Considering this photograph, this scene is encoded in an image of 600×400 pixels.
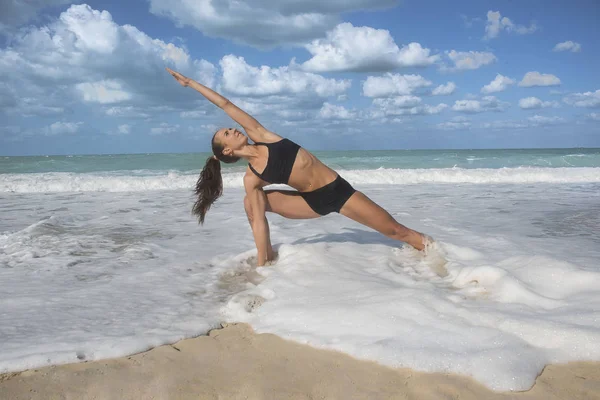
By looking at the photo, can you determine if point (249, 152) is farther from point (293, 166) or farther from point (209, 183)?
point (209, 183)

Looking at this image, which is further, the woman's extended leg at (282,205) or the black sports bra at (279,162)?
the woman's extended leg at (282,205)

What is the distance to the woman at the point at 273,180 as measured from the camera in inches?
169

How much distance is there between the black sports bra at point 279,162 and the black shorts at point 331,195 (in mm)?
342

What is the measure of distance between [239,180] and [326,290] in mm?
12767

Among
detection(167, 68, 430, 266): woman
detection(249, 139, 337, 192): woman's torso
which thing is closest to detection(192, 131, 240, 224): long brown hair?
detection(167, 68, 430, 266): woman

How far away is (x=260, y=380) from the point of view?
7.80ft

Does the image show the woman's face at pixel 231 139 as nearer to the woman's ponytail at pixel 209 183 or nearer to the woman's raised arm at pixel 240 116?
the woman's raised arm at pixel 240 116

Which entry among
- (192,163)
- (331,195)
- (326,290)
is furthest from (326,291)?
(192,163)

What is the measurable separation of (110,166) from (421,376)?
25.4 metres

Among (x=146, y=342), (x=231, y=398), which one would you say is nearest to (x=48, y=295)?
(x=146, y=342)

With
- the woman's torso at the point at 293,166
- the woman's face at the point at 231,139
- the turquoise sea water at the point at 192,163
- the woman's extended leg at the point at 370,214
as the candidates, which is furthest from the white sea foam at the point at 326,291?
the turquoise sea water at the point at 192,163

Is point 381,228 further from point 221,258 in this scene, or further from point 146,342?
point 146,342

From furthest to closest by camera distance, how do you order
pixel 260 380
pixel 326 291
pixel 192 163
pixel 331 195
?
1. pixel 192 163
2. pixel 331 195
3. pixel 326 291
4. pixel 260 380

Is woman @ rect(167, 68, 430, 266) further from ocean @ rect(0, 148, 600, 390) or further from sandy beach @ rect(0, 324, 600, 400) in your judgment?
sandy beach @ rect(0, 324, 600, 400)
